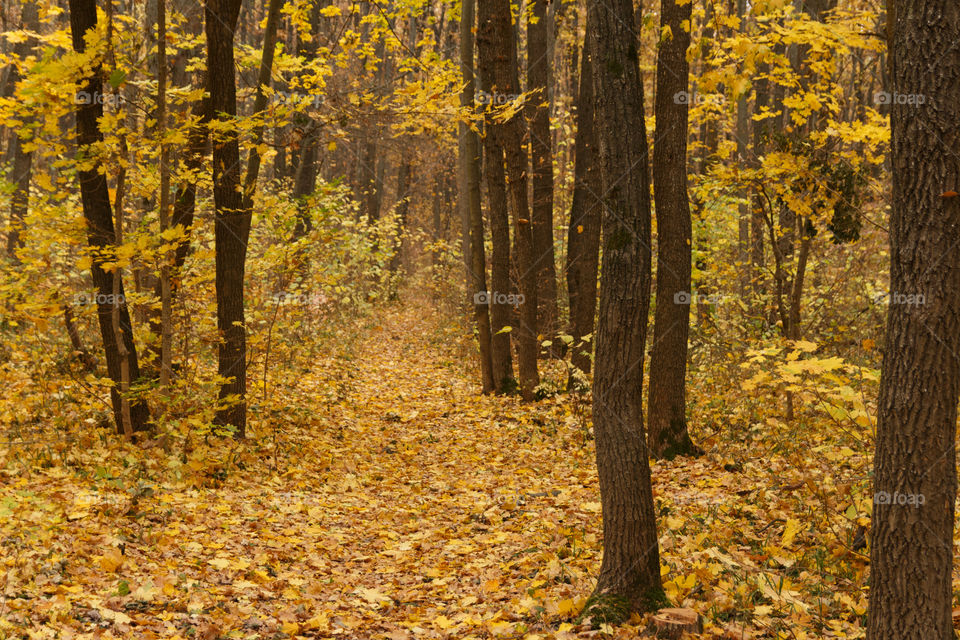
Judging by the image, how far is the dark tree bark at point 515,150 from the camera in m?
9.70

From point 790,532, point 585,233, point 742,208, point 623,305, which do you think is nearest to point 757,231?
point 585,233

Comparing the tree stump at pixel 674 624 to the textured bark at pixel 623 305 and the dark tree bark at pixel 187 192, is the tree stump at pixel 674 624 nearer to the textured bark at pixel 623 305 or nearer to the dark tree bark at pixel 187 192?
the textured bark at pixel 623 305

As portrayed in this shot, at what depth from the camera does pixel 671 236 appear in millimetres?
7262

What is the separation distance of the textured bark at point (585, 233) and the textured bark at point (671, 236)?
11.1 ft

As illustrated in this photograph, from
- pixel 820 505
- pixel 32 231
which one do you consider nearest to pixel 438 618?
pixel 820 505

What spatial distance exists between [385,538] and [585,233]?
705cm

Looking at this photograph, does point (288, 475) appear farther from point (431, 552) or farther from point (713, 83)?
point (713, 83)

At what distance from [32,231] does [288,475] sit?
3381 millimetres

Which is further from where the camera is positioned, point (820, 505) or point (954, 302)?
point (820, 505)

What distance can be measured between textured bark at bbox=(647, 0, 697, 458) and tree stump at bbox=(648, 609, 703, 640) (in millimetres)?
3771

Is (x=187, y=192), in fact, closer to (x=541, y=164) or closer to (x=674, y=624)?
(x=541, y=164)

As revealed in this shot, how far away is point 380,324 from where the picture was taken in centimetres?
2027

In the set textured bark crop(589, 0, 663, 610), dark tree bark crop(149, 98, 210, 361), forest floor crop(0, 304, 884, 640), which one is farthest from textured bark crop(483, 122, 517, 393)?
textured bark crop(589, 0, 663, 610)

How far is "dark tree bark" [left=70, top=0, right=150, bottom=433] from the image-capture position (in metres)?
6.38
